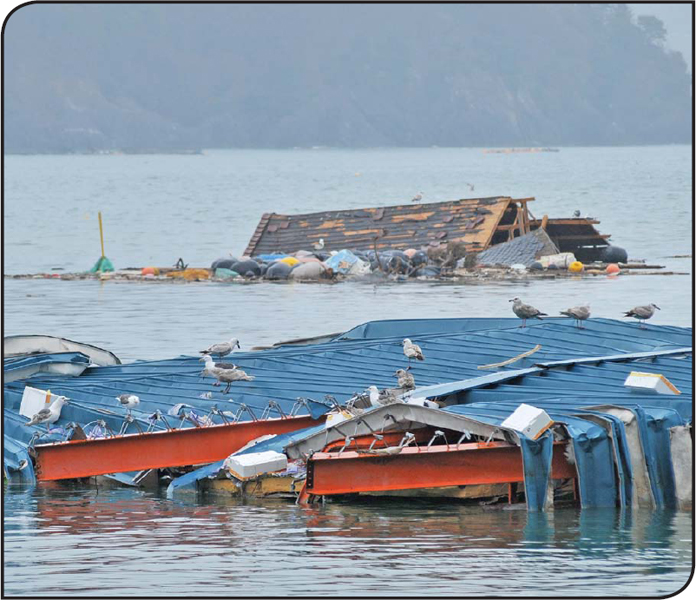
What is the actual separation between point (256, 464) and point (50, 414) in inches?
153

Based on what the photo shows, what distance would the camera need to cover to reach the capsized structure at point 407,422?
16.5 m

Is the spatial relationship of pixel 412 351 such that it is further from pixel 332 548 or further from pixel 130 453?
pixel 332 548

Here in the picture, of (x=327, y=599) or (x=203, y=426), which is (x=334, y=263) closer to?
(x=203, y=426)

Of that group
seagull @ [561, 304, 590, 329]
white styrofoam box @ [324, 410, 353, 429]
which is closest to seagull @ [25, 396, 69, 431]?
white styrofoam box @ [324, 410, 353, 429]

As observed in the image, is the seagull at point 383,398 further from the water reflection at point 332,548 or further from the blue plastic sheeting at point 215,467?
the water reflection at point 332,548

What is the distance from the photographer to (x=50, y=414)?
20203 millimetres

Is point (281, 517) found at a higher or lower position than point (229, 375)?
lower

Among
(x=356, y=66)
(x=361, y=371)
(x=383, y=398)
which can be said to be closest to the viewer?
(x=383, y=398)

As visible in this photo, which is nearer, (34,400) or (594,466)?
(594,466)

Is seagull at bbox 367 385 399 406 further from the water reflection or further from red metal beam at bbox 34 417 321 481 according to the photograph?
red metal beam at bbox 34 417 321 481

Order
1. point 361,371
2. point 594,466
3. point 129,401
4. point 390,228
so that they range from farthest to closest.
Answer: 1. point 390,228
2. point 361,371
3. point 129,401
4. point 594,466

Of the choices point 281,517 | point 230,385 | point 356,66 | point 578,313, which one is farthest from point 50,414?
point 356,66

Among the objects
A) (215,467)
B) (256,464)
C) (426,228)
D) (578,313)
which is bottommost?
(215,467)

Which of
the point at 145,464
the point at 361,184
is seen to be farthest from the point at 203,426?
the point at 361,184
